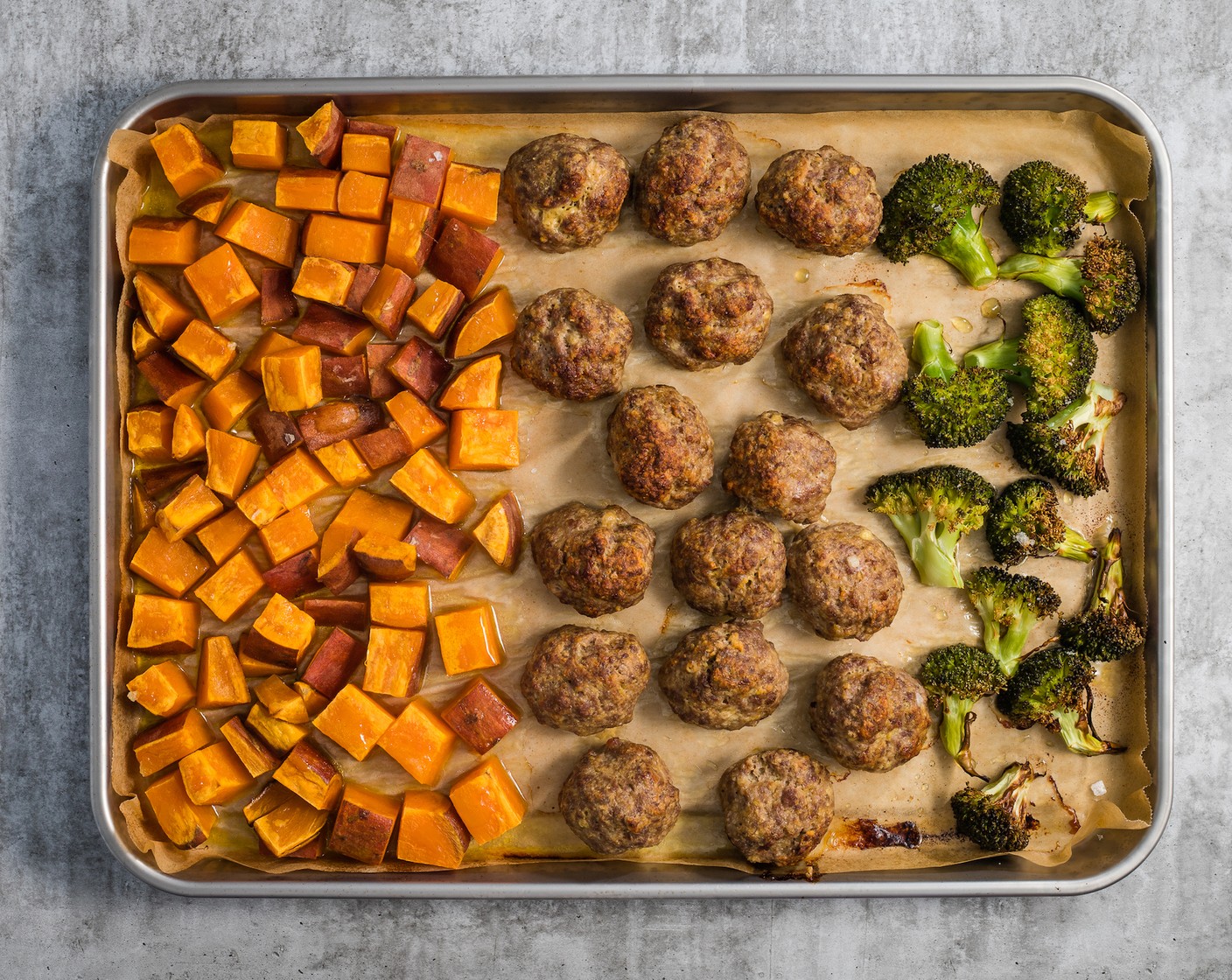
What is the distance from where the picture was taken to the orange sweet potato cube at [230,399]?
4.54 metres

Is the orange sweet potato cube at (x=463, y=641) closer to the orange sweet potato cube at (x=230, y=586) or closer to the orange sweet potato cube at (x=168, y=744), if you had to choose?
the orange sweet potato cube at (x=230, y=586)

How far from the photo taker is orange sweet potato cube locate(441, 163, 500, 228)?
14.7 feet

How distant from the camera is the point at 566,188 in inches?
167

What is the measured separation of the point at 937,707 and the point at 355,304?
366cm

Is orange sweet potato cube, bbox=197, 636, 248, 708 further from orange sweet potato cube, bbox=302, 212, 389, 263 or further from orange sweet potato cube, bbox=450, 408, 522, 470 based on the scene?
orange sweet potato cube, bbox=302, 212, 389, 263

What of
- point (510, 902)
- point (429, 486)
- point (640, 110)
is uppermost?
point (640, 110)

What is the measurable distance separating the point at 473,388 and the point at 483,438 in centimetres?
27

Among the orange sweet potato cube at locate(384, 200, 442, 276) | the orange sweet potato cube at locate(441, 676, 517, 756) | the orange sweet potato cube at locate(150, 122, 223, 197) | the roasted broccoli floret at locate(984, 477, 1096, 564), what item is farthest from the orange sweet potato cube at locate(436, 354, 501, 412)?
the roasted broccoli floret at locate(984, 477, 1096, 564)

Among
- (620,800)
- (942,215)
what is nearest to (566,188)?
(942,215)

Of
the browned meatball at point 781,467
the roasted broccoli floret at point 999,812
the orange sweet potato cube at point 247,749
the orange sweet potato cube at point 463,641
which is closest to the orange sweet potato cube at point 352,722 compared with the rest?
the orange sweet potato cube at point 247,749

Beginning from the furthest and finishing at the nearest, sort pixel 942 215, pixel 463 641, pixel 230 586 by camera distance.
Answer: pixel 230 586, pixel 463 641, pixel 942 215

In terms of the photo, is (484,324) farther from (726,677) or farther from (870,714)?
(870,714)

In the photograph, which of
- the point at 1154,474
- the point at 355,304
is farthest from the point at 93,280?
the point at 1154,474

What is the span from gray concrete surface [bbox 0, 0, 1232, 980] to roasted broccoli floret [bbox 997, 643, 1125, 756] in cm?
67
